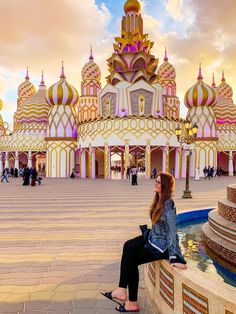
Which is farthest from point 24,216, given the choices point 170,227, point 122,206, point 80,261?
point 170,227

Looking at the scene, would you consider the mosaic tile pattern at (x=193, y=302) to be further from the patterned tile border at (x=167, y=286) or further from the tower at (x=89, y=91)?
the tower at (x=89, y=91)

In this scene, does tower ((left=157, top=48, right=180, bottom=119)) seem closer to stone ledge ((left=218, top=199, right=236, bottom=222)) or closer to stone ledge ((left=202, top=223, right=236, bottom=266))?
stone ledge ((left=218, top=199, right=236, bottom=222))

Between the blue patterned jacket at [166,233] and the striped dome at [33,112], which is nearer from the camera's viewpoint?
the blue patterned jacket at [166,233]

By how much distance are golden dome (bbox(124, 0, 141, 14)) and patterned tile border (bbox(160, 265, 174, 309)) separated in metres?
44.9

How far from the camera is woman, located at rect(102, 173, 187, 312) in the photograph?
3.23m

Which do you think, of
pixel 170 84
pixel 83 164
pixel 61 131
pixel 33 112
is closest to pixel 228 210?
pixel 83 164

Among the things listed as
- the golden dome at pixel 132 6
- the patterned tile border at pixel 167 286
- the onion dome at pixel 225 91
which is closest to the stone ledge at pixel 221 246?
the patterned tile border at pixel 167 286

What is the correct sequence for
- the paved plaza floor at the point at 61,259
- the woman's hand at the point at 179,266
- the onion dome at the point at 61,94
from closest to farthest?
1. the woman's hand at the point at 179,266
2. the paved plaza floor at the point at 61,259
3. the onion dome at the point at 61,94

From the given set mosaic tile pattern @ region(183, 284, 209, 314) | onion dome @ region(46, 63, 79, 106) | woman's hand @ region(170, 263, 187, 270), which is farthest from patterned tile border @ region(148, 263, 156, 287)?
onion dome @ region(46, 63, 79, 106)

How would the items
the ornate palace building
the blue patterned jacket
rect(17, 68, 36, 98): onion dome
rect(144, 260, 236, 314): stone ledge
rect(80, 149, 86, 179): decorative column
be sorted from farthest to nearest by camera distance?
rect(17, 68, 36, 98): onion dome, rect(80, 149, 86, 179): decorative column, the ornate palace building, the blue patterned jacket, rect(144, 260, 236, 314): stone ledge

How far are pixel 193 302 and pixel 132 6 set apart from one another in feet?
150

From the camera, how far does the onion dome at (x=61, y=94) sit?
3794 cm

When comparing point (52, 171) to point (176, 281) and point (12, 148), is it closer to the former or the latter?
point (12, 148)

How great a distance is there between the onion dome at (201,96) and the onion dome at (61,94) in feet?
47.4
